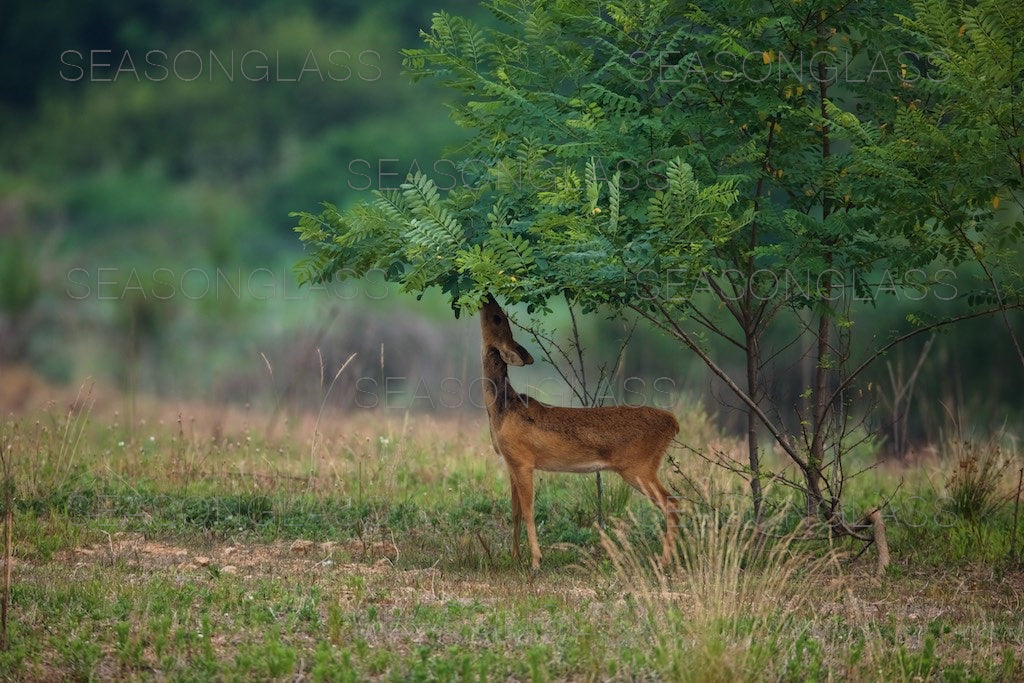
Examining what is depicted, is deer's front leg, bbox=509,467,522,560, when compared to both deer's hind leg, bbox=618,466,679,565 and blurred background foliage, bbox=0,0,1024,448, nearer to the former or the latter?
deer's hind leg, bbox=618,466,679,565

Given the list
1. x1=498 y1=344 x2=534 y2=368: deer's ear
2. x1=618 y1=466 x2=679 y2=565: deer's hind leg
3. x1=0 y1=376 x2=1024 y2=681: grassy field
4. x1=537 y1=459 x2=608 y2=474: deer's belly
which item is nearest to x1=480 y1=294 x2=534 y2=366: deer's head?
x1=498 y1=344 x2=534 y2=368: deer's ear

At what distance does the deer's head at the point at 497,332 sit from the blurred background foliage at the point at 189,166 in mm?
17654

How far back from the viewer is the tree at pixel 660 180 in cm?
961

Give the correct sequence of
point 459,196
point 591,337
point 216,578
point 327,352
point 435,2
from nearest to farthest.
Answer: point 216,578 < point 459,196 < point 327,352 < point 591,337 < point 435,2

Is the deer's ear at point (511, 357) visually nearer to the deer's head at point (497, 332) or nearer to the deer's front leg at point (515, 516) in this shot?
the deer's head at point (497, 332)

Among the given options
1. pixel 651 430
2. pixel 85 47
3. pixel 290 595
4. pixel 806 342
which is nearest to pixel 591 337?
pixel 806 342

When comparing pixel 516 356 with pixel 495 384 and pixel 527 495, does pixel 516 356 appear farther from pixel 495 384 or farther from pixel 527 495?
pixel 527 495

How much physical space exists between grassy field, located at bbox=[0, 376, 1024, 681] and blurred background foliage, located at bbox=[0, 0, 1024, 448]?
15.2m

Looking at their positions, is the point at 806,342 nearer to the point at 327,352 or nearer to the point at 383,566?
the point at 327,352

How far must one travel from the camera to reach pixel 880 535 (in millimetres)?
→ 10633

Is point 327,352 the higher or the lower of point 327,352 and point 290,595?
the higher

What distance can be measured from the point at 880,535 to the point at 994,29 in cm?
382

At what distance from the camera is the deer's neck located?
10.7 meters

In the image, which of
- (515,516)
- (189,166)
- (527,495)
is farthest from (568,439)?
(189,166)
